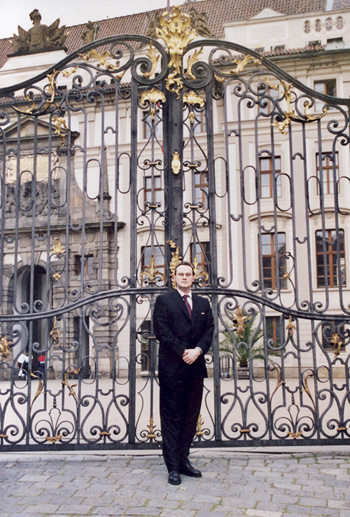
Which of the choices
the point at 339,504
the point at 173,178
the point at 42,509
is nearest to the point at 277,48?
the point at 173,178

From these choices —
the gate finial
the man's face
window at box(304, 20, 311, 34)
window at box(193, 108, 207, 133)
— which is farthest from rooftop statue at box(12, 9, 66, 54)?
the man's face

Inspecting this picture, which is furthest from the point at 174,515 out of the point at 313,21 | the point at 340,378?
the point at 313,21

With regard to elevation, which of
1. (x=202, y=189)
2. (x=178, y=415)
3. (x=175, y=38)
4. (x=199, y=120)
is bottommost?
(x=178, y=415)

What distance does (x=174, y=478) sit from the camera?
4.51m

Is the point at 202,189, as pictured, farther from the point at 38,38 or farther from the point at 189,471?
the point at 38,38

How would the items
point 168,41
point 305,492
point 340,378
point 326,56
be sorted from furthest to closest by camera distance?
point 326,56 → point 340,378 → point 168,41 → point 305,492

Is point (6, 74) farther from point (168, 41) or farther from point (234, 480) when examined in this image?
point (234, 480)

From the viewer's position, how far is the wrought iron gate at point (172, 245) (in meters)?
5.59

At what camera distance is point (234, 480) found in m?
4.62

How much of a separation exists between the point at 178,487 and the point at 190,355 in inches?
41.0

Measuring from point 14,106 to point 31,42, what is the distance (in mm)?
19904

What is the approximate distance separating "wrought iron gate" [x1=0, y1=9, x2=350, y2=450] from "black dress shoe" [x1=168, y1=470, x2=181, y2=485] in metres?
0.83

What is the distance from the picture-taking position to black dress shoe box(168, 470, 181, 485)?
4495 mm

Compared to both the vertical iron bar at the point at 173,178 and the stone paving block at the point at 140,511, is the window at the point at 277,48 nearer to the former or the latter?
the vertical iron bar at the point at 173,178
